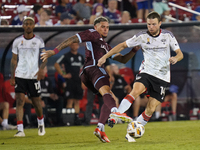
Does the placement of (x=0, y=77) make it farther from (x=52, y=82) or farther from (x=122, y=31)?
(x=122, y=31)

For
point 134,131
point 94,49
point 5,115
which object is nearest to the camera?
point 134,131

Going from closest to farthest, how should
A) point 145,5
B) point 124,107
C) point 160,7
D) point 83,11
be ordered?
point 124,107, point 83,11, point 160,7, point 145,5

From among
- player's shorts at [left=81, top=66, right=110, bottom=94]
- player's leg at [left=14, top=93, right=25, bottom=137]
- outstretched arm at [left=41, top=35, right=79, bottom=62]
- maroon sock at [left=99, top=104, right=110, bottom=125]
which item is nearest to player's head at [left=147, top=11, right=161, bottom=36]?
player's shorts at [left=81, top=66, right=110, bottom=94]

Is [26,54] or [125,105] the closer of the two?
[125,105]

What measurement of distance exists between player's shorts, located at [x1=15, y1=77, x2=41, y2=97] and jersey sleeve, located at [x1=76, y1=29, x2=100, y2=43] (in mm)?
2299

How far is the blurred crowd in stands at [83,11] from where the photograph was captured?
11.1 m

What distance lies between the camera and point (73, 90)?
34.3ft

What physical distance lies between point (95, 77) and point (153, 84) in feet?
2.99

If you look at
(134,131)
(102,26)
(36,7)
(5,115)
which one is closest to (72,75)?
(5,115)

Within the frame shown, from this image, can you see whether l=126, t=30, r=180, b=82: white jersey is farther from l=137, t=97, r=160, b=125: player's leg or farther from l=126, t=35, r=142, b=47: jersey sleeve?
l=137, t=97, r=160, b=125: player's leg

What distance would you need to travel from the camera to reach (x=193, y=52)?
36.0ft

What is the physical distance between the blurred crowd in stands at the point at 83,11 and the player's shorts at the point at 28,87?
331cm

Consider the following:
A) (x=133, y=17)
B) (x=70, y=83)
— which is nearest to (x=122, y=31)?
(x=133, y=17)

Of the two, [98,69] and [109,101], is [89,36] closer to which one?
[98,69]
